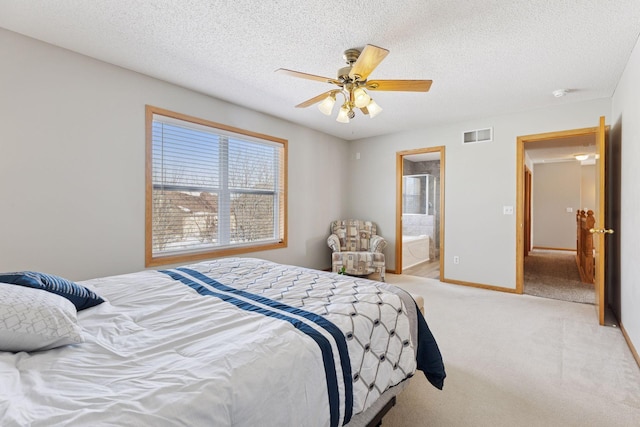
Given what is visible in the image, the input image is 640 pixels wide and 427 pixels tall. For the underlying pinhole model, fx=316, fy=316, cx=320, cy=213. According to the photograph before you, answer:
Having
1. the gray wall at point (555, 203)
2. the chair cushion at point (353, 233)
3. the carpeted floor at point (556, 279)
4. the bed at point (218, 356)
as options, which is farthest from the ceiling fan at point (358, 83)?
the gray wall at point (555, 203)

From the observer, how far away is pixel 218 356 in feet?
3.30

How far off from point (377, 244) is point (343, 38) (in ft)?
10.5

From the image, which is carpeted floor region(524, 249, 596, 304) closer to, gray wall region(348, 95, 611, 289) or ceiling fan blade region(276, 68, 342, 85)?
gray wall region(348, 95, 611, 289)

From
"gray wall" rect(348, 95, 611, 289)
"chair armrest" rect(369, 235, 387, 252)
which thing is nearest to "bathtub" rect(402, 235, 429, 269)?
"chair armrest" rect(369, 235, 387, 252)

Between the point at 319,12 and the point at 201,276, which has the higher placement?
Result: the point at 319,12

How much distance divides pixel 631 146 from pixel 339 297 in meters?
2.83

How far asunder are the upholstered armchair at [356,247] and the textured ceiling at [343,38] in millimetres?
2377

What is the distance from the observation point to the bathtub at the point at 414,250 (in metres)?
5.94

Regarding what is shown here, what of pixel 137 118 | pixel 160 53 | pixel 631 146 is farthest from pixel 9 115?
pixel 631 146

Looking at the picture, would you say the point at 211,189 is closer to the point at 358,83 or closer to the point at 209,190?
the point at 209,190

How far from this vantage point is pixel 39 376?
0.92 metres

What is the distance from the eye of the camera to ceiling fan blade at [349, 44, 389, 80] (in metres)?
2.00

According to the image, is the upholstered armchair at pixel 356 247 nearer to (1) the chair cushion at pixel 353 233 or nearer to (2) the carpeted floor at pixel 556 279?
(1) the chair cushion at pixel 353 233

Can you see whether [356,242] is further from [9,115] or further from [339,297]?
[9,115]
